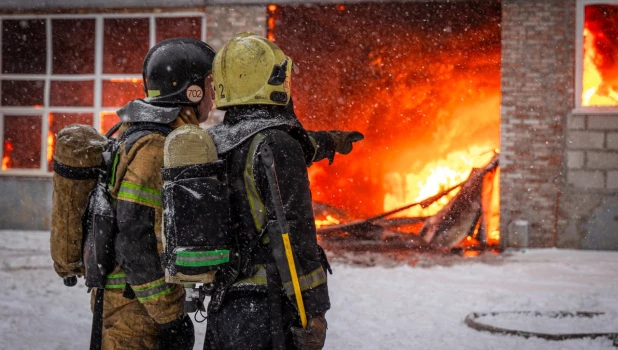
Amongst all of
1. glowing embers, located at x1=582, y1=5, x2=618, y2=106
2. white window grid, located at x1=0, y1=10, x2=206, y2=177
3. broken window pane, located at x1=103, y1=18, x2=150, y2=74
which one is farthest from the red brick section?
broken window pane, located at x1=103, y1=18, x2=150, y2=74

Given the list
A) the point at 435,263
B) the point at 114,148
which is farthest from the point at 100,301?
the point at 435,263

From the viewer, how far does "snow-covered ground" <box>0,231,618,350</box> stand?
5828 mm

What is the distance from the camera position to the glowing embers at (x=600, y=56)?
417 inches

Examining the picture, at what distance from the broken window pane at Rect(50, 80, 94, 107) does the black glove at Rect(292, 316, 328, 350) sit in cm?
1053

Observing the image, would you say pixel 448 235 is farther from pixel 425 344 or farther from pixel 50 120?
pixel 50 120

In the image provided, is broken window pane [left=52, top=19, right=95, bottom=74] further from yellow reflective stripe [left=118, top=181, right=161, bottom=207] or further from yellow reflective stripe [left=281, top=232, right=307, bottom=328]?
yellow reflective stripe [left=281, top=232, right=307, bottom=328]

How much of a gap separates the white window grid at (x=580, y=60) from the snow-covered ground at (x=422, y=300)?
6.94ft

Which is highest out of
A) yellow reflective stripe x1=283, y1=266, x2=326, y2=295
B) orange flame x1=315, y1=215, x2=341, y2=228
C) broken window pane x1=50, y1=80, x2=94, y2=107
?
broken window pane x1=50, y1=80, x2=94, y2=107

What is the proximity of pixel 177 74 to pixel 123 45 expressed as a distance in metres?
9.27

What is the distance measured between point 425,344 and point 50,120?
9.06 metres

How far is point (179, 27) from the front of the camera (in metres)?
11.9

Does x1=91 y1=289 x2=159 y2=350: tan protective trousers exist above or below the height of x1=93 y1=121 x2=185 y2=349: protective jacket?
below

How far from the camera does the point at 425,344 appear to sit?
576 cm

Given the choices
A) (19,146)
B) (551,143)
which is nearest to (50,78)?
(19,146)
